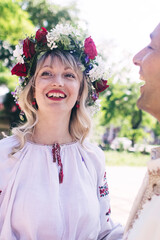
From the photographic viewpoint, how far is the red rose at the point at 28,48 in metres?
2.58

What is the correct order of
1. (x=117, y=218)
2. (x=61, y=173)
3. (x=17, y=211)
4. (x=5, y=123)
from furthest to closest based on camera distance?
1. (x=5, y=123)
2. (x=117, y=218)
3. (x=61, y=173)
4. (x=17, y=211)

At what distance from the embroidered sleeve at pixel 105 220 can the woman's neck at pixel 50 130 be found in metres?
0.49

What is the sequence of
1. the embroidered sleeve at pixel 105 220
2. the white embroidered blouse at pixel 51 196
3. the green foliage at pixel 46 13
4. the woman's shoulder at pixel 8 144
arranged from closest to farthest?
1. the white embroidered blouse at pixel 51 196
2. the embroidered sleeve at pixel 105 220
3. the woman's shoulder at pixel 8 144
4. the green foliage at pixel 46 13

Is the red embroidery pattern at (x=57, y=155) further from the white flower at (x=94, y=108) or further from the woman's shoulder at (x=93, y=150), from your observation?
the white flower at (x=94, y=108)

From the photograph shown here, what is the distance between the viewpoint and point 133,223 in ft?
3.67

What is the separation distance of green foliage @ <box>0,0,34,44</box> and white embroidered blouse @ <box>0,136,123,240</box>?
5.09m

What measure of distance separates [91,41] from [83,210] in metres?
1.48

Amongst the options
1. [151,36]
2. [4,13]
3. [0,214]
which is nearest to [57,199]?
[0,214]

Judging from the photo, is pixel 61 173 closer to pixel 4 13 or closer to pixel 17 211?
pixel 17 211

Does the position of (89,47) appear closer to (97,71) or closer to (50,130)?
(97,71)

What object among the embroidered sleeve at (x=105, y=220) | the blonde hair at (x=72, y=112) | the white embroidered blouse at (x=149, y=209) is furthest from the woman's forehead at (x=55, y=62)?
the white embroidered blouse at (x=149, y=209)

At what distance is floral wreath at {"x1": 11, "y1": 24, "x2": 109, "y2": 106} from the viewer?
8.36 ft

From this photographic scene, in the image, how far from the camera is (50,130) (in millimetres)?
2494

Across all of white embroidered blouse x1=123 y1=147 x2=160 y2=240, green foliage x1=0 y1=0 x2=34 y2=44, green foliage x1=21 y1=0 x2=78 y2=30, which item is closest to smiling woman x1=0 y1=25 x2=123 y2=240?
white embroidered blouse x1=123 y1=147 x2=160 y2=240
